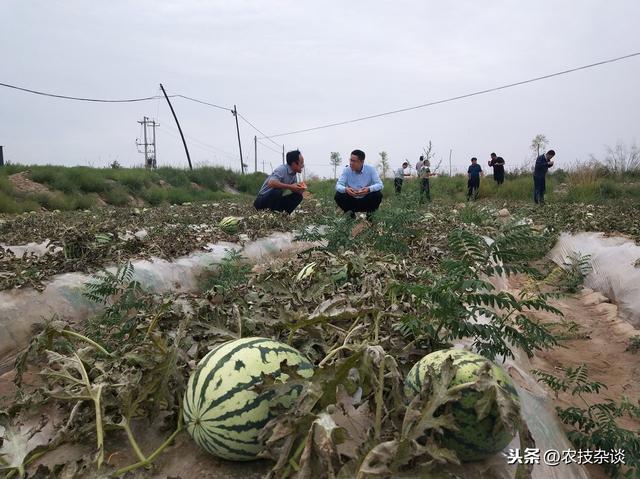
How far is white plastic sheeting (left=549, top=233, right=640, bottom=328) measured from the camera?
566 centimetres

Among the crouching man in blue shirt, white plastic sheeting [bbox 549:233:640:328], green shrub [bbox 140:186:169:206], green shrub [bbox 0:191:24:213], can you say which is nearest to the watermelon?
the crouching man in blue shirt

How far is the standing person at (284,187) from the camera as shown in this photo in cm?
899

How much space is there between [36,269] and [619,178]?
22.7 meters

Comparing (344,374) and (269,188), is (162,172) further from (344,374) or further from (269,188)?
(344,374)

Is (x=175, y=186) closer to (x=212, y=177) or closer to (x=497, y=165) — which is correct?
(x=212, y=177)

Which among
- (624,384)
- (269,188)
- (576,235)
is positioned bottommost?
(624,384)

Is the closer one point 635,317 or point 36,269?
point 36,269

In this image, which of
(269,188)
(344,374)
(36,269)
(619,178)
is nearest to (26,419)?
(344,374)

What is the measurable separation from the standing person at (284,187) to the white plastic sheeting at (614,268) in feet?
15.4

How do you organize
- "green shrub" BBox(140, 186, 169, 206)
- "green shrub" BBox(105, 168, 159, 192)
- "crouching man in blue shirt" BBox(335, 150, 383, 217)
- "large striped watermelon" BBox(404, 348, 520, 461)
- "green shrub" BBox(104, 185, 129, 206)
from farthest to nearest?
1. "green shrub" BBox(105, 168, 159, 192)
2. "green shrub" BBox(140, 186, 169, 206)
3. "green shrub" BBox(104, 185, 129, 206)
4. "crouching man in blue shirt" BBox(335, 150, 383, 217)
5. "large striped watermelon" BBox(404, 348, 520, 461)

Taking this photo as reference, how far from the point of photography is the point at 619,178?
21.0 meters

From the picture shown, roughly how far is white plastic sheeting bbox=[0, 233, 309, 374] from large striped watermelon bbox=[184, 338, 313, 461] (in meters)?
1.70

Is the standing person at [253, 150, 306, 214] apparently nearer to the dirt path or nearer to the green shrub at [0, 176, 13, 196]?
the dirt path

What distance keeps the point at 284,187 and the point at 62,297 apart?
513cm
